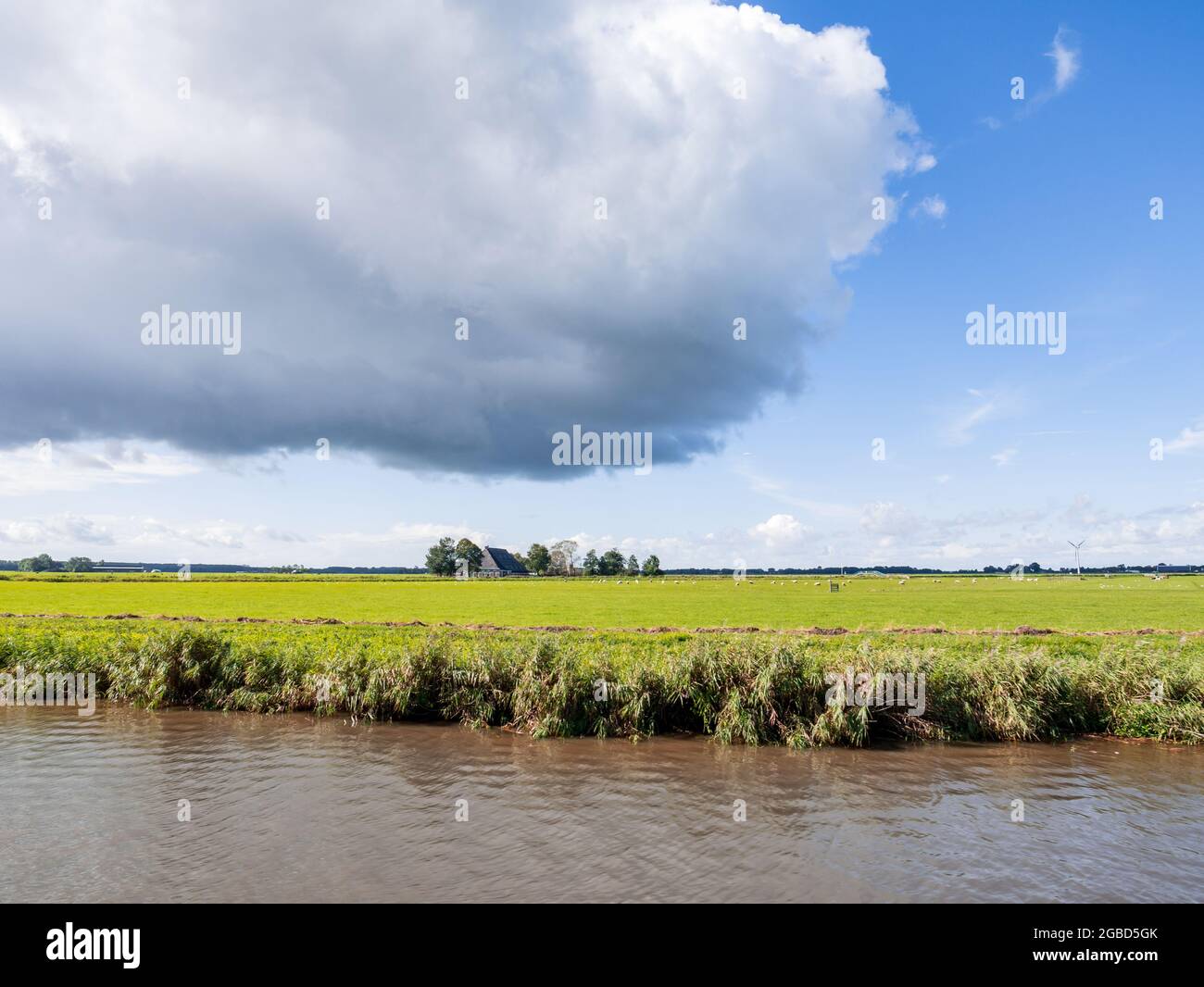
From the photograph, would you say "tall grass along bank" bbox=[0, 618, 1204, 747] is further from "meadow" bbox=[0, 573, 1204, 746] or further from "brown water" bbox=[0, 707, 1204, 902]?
"brown water" bbox=[0, 707, 1204, 902]

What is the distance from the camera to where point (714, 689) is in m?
20.2

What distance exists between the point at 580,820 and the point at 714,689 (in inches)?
307

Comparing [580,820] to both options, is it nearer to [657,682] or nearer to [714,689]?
[657,682]

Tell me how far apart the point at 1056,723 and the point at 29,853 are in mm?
25573

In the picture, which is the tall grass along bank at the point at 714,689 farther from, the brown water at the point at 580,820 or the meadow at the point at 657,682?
the brown water at the point at 580,820

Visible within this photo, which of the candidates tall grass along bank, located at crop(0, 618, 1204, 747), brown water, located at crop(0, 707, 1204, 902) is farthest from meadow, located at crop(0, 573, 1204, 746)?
brown water, located at crop(0, 707, 1204, 902)

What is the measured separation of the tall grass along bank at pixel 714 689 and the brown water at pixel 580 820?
0.96 meters

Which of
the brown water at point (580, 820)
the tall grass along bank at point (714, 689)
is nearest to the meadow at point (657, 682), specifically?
the tall grass along bank at point (714, 689)

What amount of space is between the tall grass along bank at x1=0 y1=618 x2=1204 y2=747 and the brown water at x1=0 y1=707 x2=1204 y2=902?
3.15 ft

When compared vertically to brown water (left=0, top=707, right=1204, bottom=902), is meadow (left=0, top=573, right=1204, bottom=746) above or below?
above

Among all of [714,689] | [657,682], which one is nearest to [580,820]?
[657,682]

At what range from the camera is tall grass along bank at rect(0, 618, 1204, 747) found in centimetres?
1947
